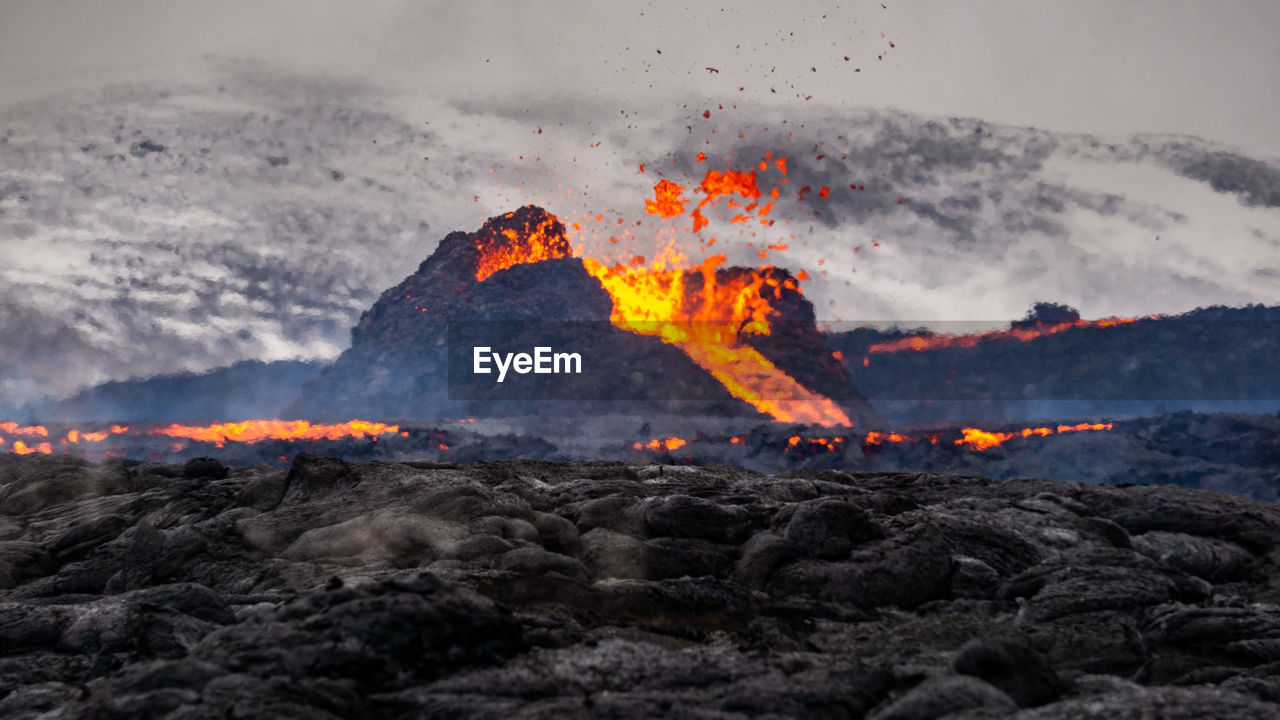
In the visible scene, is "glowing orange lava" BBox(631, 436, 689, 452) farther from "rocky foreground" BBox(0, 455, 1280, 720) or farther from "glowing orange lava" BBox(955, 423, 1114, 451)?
"rocky foreground" BBox(0, 455, 1280, 720)

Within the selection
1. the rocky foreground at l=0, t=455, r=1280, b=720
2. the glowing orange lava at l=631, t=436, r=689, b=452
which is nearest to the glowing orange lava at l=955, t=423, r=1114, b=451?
the glowing orange lava at l=631, t=436, r=689, b=452

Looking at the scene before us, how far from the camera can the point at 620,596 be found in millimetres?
17578

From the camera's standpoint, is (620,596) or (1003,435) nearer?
(620,596)

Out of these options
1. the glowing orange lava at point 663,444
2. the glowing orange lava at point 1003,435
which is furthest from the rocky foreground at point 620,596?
the glowing orange lava at point 1003,435

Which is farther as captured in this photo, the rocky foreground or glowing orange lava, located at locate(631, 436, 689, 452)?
glowing orange lava, located at locate(631, 436, 689, 452)

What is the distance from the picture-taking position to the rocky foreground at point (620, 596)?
11773mm

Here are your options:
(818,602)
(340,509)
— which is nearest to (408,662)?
(818,602)

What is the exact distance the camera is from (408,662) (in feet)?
40.2

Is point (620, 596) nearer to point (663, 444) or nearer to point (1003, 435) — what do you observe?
point (663, 444)

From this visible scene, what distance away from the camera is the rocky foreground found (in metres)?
11.8

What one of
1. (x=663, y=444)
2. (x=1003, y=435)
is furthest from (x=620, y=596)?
A: (x=1003, y=435)

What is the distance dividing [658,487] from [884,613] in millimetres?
10703

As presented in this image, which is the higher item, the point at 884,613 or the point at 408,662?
the point at 408,662

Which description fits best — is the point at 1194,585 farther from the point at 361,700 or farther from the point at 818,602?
the point at 361,700
